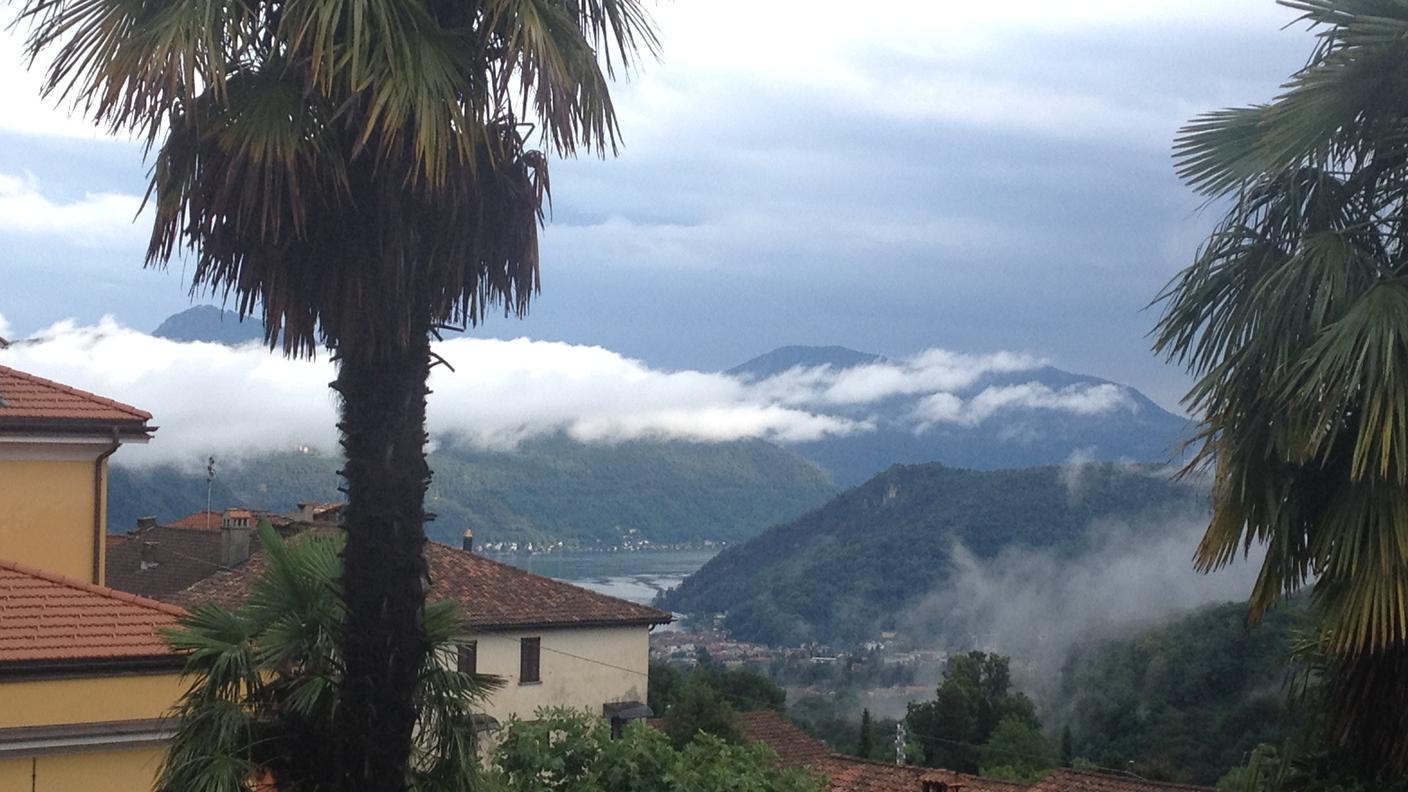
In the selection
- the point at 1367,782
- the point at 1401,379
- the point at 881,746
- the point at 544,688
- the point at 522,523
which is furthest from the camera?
the point at 522,523

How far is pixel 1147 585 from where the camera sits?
112000 millimetres

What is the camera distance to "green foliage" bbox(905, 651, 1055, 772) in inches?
2638

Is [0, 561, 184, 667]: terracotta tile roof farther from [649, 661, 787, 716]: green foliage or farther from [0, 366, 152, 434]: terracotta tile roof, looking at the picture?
[649, 661, 787, 716]: green foliage

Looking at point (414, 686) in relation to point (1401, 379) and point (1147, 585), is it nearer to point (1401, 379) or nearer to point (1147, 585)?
point (1401, 379)

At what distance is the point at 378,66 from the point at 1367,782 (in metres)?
5.64

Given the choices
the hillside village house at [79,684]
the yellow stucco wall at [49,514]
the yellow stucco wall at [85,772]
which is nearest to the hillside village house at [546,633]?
the yellow stucco wall at [49,514]

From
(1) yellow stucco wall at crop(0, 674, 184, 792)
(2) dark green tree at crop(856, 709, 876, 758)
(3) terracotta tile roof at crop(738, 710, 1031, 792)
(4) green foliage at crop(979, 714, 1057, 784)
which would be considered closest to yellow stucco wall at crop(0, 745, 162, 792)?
(1) yellow stucco wall at crop(0, 674, 184, 792)

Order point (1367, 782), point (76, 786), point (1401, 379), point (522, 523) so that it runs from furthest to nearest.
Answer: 1. point (522, 523)
2. point (76, 786)
3. point (1367, 782)
4. point (1401, 379)

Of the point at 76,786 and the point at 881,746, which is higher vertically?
the point at 76,786

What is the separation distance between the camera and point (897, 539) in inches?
5246

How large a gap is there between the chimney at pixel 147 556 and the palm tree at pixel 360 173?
39.1 m

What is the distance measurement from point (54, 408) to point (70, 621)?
12.5 feet

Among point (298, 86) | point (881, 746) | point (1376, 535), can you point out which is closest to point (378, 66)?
point (298, 86)

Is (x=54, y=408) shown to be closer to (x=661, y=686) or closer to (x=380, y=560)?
(x=380, y=560)
